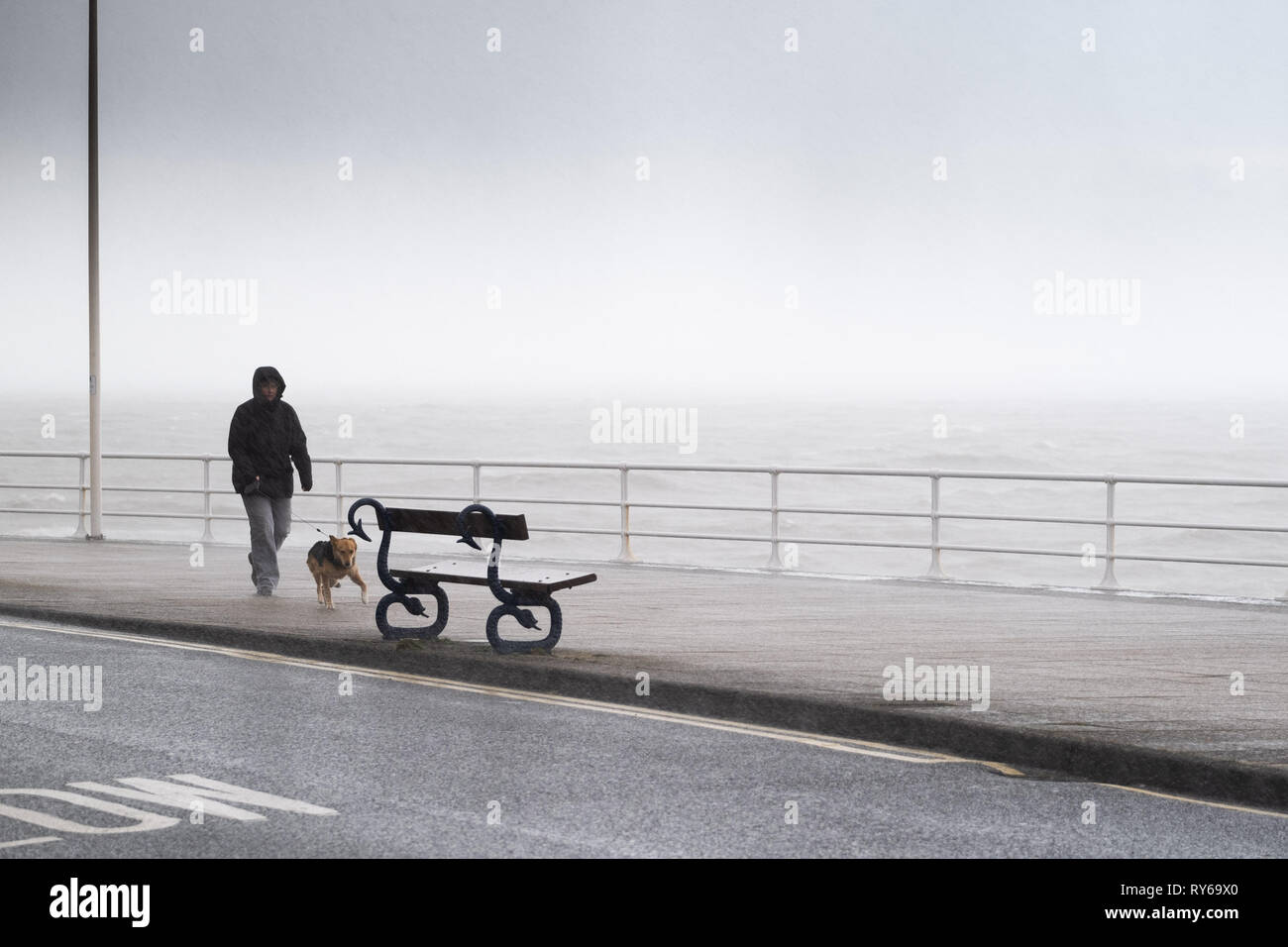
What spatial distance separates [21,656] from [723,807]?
6.41 meters

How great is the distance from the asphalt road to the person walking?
4.42m

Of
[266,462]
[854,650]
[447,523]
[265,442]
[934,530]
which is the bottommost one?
[854,650]

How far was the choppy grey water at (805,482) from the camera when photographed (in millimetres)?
57125

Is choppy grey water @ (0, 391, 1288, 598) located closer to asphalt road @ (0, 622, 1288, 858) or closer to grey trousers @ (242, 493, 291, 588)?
grey trousers @ (242, 493, 291, 588)

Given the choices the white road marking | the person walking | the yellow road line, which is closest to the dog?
the person walking

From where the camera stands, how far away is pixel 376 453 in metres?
93.4

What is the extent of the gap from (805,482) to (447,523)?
70.6 m

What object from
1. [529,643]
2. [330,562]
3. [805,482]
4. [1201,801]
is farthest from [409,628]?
[805,482]

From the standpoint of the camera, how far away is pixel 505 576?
11.2 meters

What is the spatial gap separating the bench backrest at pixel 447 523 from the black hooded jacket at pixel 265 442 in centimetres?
259

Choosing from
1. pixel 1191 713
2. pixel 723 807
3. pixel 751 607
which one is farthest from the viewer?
pixel 751 607

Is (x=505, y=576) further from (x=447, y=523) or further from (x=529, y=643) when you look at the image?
(x=447, y=523)
